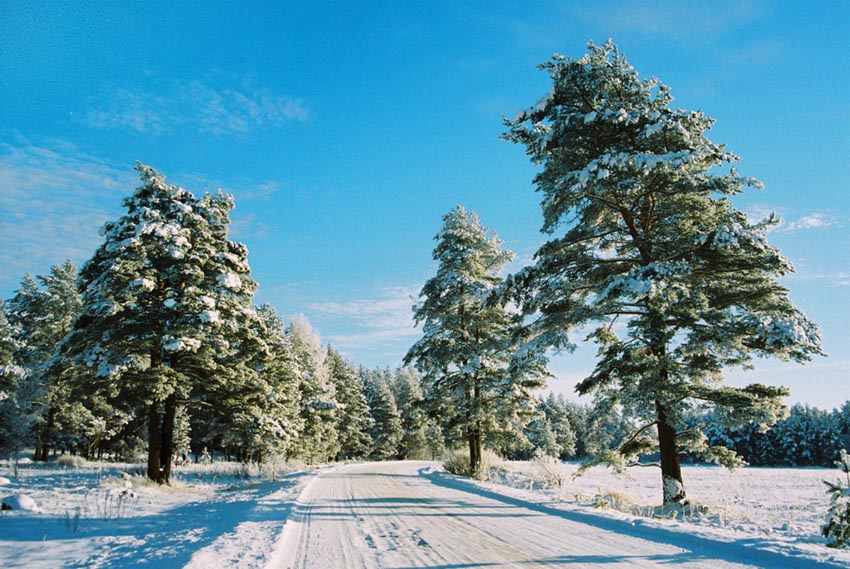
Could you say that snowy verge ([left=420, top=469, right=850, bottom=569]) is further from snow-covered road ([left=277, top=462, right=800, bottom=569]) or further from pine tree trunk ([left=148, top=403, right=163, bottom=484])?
pine tree trunk ([left=148, top=403, right=163, bottom=484])

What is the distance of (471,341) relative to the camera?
20.7 metres

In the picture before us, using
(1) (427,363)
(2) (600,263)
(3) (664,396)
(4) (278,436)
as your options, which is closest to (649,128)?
(2) (600,263)

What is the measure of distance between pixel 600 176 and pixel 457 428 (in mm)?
14589

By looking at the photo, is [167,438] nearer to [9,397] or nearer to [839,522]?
[839,522]

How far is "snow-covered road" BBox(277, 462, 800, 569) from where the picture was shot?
522cm

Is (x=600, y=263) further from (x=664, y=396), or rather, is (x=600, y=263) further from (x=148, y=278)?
(x=148, y=278)

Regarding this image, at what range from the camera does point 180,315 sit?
16.2 metres

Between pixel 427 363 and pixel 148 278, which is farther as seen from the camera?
pixel 427 363

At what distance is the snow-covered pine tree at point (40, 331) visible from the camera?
2869cm

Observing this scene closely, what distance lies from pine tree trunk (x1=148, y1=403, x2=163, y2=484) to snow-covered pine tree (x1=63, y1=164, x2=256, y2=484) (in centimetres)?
3

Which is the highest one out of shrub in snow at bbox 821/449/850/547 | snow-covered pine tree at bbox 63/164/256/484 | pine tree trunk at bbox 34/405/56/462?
snow-covered pine tree at bbox 63/164/256/484

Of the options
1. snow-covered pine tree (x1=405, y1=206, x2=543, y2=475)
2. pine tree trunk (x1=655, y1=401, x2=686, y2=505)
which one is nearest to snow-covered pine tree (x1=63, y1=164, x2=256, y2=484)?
snow-covered pine tree (x1=405, y1=206, x2=543, y2=475)

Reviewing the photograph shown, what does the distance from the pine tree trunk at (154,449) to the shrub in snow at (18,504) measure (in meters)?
6.72

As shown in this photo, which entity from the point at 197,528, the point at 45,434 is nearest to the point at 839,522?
the point at 197,528
